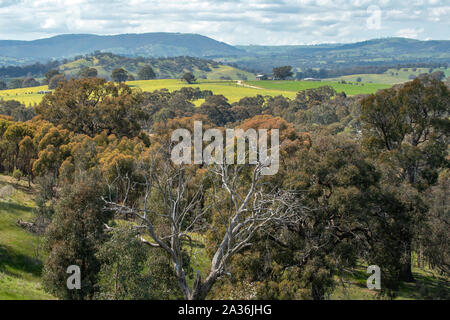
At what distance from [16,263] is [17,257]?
592mm

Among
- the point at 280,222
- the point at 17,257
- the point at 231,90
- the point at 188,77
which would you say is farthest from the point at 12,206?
the point at 188,77

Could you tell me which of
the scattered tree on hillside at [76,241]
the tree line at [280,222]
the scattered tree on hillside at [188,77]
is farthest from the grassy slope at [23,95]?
the scattered tree on hillside at [76,241]

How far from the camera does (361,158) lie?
24250 mm

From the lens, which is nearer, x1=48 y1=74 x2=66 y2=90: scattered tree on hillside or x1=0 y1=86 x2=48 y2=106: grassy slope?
x1=0 y1=86 x2=48 y2=106: grassy slope

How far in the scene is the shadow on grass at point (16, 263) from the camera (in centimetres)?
2583

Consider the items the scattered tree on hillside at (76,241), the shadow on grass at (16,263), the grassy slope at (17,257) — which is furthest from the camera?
the shadow on grass at (16,263)

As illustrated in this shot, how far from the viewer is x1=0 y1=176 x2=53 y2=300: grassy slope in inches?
776

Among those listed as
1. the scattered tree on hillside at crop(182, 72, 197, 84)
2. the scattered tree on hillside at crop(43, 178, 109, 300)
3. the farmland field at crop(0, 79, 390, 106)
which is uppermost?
the scattered tree on hillside at crop(182, 72, 197, 84)

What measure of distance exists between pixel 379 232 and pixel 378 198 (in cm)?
197

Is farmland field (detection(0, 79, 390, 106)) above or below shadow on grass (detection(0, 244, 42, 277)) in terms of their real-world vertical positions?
above

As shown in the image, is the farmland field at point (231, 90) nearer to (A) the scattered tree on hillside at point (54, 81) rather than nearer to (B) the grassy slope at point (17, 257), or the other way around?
(A) the scattered tree on hillside at point (54, 81)

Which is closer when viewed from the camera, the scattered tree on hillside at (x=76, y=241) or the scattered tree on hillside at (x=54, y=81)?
the scattered tree on hillside at (x=76, y=241)

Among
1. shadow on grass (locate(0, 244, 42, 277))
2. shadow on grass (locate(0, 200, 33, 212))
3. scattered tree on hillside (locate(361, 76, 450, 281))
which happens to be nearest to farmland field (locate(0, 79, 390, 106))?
scattered tree on hillside (locate(361, 76, 450, 281))

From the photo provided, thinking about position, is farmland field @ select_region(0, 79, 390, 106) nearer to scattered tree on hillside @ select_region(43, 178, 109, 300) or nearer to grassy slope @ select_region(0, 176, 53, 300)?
grassy slope @ select_region(0, 176, 53, 300)
